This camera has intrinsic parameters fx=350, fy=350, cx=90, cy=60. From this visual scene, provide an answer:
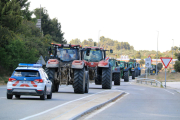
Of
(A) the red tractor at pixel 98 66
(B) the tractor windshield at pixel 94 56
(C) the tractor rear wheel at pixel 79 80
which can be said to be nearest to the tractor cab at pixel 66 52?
(C) the tractor rear wheel at pixel 79 80

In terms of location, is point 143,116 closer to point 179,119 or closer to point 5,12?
point 179,119

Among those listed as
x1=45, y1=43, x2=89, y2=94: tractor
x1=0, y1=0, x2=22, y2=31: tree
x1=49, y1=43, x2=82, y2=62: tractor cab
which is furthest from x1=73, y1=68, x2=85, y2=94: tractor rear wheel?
x1=0, y1=0, x2=22, y2=31: tree

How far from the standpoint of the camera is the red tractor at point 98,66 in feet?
84.3

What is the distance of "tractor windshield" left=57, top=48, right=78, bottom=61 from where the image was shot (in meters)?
22.7

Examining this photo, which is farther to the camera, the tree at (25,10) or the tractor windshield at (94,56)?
the tree at (25,10)

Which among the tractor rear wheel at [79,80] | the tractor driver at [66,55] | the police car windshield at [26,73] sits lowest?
the tractor rear wheel at [79,80]

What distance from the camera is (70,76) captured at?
71.7ft

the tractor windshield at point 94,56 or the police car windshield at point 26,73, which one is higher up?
the tractor windshield at point 94,56

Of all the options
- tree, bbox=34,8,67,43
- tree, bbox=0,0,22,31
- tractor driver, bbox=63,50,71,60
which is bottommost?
tractor driver, bbox=63,50,71,60

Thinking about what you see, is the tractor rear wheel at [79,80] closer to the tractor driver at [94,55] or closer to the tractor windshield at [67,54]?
A: the tractor windshield at [67,54]

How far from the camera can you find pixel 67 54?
22.8m

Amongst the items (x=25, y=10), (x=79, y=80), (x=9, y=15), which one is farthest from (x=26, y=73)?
(x=25, y=10)

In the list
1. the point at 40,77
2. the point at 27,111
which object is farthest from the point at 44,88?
the point at 27,111

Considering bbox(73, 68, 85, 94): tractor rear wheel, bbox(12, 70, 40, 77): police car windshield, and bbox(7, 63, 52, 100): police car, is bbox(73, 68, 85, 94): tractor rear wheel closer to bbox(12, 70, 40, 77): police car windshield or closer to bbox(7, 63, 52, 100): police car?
bbox(7, 63, 52, 100): police car
